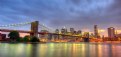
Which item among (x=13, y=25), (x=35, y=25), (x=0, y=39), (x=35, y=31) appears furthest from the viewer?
(x=13, y=25)

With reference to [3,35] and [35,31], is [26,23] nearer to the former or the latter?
[3,35]

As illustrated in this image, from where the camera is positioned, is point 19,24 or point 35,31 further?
point 19,24

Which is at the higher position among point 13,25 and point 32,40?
point 13,25

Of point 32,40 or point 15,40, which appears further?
point 15,40

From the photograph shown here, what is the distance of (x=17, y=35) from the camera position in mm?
109062

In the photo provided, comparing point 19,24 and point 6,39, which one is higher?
point 19,24

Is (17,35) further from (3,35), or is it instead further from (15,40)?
(3,35)

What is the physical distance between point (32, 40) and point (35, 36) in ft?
12.1

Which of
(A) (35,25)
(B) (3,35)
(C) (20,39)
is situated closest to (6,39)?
(B) (3,35)

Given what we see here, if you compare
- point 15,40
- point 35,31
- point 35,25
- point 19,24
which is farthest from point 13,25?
point 35,31

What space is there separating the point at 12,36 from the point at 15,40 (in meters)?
4.16

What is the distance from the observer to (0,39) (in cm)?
11219

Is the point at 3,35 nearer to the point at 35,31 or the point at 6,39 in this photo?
the point at 6,39

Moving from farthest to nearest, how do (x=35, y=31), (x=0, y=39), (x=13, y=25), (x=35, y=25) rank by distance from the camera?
(x=13, y=25) < (x=0, y=39) < (x=35, y=25) < (x=35, y=31)
